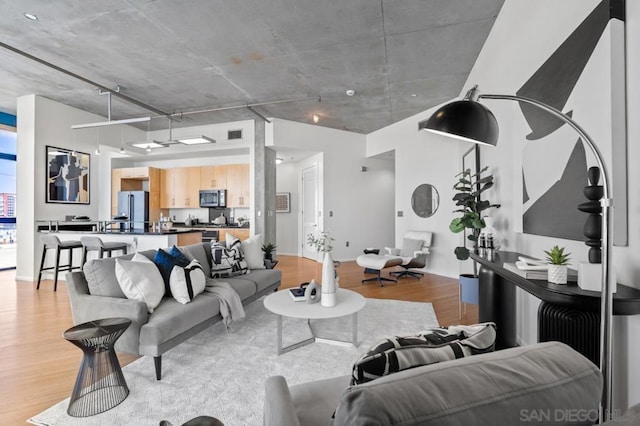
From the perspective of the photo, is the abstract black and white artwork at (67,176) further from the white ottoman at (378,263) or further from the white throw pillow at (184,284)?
the white ottoman at (378,263)

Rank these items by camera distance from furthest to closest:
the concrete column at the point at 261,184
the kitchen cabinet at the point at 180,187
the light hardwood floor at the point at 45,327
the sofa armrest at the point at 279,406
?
the kitchen cabinet at the point at 180,187
the concrete column at the point at 261,184
the light hardwood floor at the point at 45,327
the sofa armrest at the point at 279,406

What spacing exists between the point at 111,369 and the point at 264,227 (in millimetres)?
4697

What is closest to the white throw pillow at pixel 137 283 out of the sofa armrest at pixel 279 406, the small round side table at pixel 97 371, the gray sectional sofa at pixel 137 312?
the gray sectional sofa at pixel 137 312

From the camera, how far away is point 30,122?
5406 millimetres

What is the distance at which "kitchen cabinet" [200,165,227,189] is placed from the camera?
7530mm

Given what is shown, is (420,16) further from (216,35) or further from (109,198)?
(109,198)

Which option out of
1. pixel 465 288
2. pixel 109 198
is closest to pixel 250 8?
pixel 465 288

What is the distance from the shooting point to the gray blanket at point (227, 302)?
2869 mm

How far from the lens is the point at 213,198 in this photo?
7508 mm

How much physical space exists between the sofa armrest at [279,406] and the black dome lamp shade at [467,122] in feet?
3.94

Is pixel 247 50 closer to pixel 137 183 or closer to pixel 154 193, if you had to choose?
pixel 154 193

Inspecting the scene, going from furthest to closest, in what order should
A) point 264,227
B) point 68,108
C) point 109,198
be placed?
1. point 109,198
2. point 264,227
3. point 68,108

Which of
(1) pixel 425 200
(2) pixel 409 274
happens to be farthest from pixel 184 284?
(1) pixel 425 200

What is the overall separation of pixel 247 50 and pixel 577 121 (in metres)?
3.52
